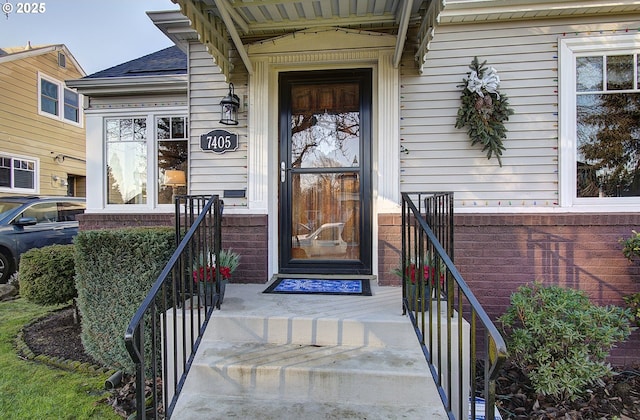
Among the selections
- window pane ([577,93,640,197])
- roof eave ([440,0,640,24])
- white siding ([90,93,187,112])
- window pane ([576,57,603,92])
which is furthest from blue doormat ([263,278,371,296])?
white siding ([90,93,187,112])

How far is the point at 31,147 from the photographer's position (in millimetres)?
9047

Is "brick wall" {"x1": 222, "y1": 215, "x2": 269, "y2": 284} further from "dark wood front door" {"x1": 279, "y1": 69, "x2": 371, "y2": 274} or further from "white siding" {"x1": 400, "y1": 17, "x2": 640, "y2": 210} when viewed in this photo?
"white siding" {"x1": 400, "y1": 17, "x2": 640, "y2": 210}

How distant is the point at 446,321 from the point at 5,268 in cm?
660

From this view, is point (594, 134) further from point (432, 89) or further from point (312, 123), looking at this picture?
point (312, 123)

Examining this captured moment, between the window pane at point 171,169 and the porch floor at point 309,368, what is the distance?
3.02 m

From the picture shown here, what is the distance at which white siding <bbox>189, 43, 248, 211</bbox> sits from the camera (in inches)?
142

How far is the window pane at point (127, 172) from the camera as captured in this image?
5172 millimetres

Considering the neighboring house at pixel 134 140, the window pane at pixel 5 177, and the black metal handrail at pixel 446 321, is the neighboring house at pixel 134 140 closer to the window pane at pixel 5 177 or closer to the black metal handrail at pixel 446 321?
the black metal handrail at pixel 446 321

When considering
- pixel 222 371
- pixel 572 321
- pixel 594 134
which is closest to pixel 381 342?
pixel 222 371

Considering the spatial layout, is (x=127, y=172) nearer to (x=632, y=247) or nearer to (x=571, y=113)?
(x=571, y=113)

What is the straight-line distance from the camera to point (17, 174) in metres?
8.67

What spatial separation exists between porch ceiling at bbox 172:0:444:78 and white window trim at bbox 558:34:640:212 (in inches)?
54.2

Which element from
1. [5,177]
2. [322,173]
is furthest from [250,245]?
[5,177]

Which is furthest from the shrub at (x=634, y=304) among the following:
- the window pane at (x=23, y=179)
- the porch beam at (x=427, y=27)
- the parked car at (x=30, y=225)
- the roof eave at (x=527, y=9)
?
the window pane at (x=23, y=179)
